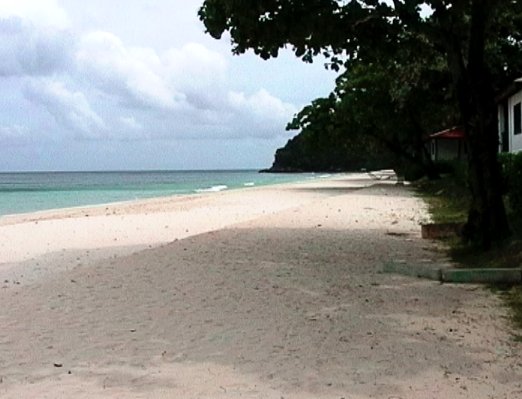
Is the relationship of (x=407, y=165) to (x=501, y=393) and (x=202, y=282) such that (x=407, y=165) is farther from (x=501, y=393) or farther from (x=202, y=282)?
(x=501, y=393)

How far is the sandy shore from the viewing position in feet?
17.1

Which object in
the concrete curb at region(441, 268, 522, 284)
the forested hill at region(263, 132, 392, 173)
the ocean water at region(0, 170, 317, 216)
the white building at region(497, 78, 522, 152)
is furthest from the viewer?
the forested hill at region(263, 132, 392, 173)

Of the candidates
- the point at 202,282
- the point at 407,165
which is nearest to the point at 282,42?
the point at 202,282

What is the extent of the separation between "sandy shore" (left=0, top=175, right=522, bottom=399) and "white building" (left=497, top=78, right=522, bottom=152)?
11.7 meters

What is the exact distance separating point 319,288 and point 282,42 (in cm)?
494

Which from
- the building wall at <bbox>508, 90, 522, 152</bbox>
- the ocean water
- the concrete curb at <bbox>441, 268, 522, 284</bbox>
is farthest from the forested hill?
the concrete curb at <bbox>441, 268, 522, 284</bbox>

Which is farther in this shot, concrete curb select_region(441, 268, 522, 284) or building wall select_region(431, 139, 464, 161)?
building wall select_region(431, 139, 464, 161)

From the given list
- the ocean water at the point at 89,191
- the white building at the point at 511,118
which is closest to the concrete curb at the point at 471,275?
the white building at the point at 511,118

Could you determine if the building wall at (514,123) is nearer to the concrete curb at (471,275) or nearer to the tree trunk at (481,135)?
the tree trunk at (481,135)

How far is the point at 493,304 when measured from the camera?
25.9ft

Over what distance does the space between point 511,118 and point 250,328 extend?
1998cm

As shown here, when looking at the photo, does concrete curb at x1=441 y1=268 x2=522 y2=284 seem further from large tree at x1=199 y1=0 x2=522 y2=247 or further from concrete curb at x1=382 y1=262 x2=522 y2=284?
large tree at x1=199 y1=0 x2=522 y2=247

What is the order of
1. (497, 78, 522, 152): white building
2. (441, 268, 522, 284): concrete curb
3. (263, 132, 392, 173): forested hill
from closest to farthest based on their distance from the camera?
1. (441, 268, 522, 284): concrete curb
2. (497, 78, 522, 152): white building
3. (263, 132, 392, 173): forested hill

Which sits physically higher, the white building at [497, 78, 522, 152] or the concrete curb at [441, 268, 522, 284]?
the white building at [497, 78, 522, 152]
